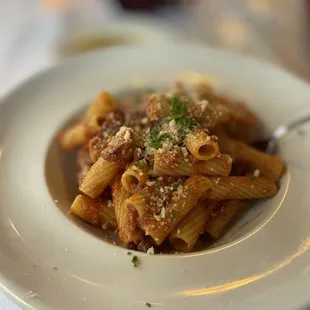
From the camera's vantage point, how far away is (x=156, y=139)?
4.99 ft

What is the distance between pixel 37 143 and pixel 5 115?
19cm

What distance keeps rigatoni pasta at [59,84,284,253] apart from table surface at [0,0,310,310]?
3.30 feet

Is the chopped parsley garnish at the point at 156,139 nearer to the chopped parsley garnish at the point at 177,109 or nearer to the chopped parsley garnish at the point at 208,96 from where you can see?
the chopped parsley garnish at the point at 177,109

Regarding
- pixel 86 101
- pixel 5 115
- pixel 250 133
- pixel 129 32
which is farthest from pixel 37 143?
pixel 129 32

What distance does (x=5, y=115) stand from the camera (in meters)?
1.77

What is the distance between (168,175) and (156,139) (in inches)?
5.3

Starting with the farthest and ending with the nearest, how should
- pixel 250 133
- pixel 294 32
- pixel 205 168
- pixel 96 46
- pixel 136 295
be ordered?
pixel 294 32, pixel 96 46, pixel 250 133, pixel 205 168, pixel 136 295

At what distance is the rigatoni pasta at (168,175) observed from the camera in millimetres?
1424

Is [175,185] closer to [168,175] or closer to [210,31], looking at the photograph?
[168,175]

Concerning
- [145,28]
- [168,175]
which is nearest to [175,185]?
[168,175]

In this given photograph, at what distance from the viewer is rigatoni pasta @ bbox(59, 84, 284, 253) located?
4.67 ft

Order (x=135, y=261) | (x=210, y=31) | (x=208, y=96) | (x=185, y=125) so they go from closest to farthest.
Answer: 1. (x=135, y=261)
2. (x=185, y=125)
3. (x=208, y=96)
4. (x=210, y=31)

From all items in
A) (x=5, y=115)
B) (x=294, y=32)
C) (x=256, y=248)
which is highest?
(x=5, y=115)

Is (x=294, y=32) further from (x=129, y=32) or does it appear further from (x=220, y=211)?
(x=220, y=211)
